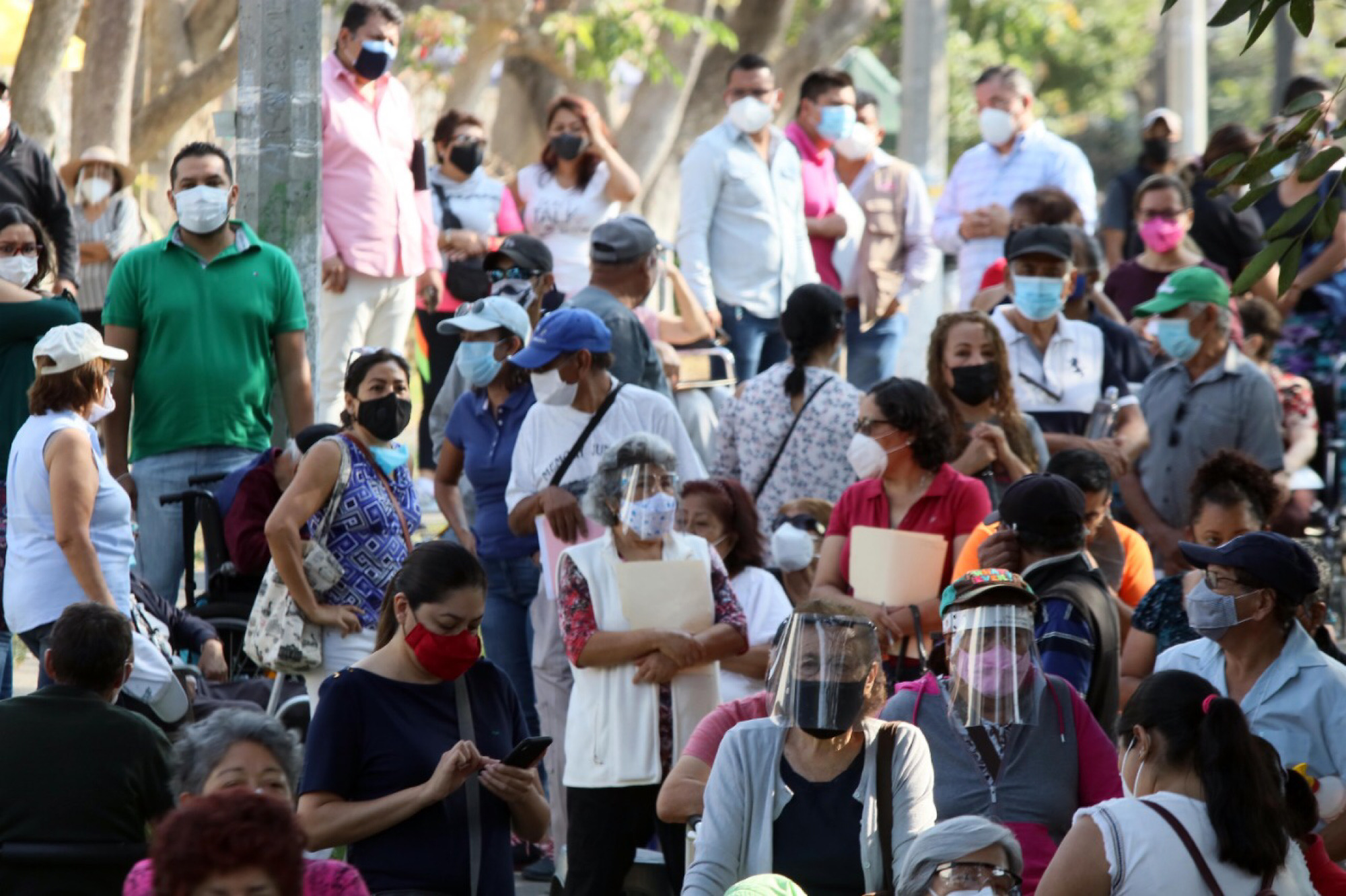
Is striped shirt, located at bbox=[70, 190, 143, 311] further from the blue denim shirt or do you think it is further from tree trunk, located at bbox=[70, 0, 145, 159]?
the blue denim shirt

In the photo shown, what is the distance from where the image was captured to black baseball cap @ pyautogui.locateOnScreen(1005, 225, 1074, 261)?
9.33 metres

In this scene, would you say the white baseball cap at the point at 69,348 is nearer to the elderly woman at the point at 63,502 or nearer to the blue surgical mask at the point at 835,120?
the elderly woman at the point at 63,502

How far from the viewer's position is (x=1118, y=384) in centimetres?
955

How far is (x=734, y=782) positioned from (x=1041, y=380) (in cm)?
418

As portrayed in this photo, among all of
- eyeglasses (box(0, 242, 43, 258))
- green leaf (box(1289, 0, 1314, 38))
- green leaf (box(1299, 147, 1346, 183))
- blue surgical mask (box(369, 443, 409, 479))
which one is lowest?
blue surgical mask (box(369, 443, 409, 479))

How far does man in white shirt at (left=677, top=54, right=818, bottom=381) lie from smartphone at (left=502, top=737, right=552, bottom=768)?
5288 mm

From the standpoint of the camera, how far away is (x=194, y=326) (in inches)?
328

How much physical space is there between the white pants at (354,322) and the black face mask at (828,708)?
5208 mm

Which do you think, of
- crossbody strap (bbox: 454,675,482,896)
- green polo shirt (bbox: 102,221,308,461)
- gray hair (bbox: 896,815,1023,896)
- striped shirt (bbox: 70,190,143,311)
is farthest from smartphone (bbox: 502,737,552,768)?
striped shirt (bbox: 70,190,143,311)

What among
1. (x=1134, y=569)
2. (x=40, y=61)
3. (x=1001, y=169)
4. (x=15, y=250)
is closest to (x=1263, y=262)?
(x=1134, y=569)

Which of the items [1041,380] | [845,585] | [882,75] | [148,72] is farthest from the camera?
[882,75]

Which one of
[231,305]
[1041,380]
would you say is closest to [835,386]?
[1041,380]

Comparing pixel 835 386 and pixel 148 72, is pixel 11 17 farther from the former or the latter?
pixel 835 386

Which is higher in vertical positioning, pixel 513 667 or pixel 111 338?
pixel 111 338
